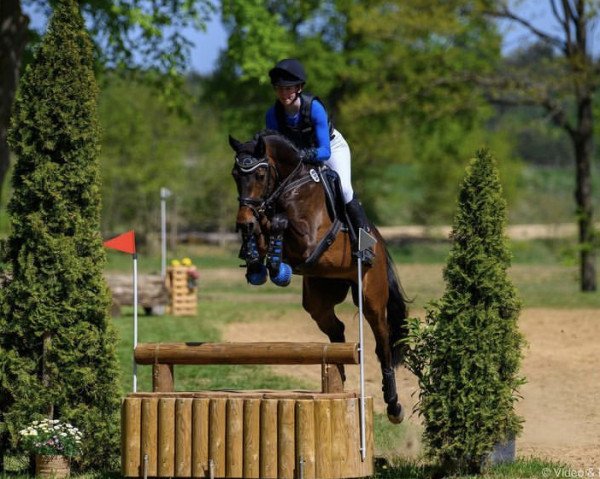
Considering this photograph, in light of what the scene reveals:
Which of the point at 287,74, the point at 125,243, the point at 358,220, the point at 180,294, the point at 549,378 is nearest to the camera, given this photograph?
the point at 125,243

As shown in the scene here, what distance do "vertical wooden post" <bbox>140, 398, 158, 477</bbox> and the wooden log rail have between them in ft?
0.98

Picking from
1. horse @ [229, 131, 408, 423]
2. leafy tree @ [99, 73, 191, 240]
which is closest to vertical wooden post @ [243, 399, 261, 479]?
horse @ [229, 131, 408, 423]

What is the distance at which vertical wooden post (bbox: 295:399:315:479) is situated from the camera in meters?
7.60

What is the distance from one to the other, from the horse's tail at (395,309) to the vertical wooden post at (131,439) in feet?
9.11

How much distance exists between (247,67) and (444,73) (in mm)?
9122

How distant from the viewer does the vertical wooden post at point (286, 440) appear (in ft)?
25.1

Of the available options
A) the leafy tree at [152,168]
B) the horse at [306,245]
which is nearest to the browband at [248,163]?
the horse at [306,245]

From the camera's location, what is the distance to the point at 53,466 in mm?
8469

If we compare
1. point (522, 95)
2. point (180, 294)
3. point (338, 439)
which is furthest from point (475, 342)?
point (522, 95)

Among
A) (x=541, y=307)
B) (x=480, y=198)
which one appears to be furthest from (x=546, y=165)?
(x=480, y=198)

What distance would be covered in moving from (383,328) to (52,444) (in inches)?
116

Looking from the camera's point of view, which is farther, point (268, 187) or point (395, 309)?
point (395, 309)

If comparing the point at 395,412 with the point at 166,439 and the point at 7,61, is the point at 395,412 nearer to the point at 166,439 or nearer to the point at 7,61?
the point at 166,439

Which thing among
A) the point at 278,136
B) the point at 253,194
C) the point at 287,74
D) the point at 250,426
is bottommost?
the point at 250,426
